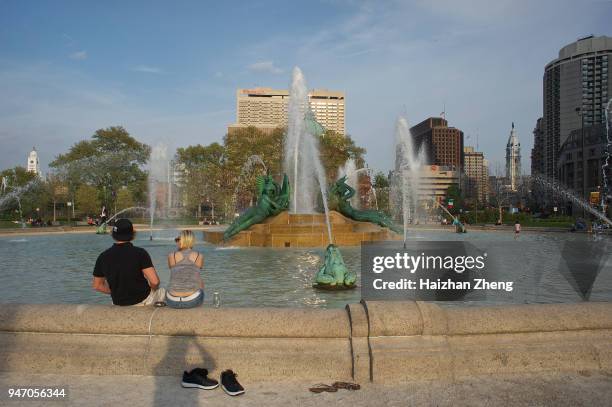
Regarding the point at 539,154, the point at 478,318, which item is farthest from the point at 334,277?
the point at 539,154

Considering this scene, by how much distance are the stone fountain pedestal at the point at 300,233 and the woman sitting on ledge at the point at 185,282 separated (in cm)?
1608

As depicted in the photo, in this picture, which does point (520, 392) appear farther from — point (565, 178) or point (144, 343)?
point (565, 178)

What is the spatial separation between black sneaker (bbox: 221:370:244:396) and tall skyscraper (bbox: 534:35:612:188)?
136501mm

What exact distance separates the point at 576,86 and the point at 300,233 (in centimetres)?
13675

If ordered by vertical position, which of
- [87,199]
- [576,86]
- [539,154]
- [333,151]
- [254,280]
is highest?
[576,86]

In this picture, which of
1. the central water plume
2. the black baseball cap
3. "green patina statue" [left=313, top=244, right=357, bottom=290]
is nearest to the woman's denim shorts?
the black baseball cap

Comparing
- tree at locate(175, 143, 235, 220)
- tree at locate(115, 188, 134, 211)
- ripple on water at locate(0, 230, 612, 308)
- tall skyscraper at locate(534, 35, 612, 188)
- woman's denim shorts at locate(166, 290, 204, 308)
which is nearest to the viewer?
woman's denim shorts at locate(166, 290, 204, 308)

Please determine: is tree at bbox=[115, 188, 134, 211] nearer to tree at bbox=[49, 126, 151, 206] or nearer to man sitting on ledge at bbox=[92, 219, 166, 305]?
tree at bbox=[49, 126, 151, 206]

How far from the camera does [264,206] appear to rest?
23359 millimetres

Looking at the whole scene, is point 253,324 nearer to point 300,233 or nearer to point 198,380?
point 198,380

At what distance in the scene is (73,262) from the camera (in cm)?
1653

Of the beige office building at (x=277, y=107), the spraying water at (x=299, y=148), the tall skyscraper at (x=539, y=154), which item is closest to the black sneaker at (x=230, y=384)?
the spraying water at (x=299, y=148)

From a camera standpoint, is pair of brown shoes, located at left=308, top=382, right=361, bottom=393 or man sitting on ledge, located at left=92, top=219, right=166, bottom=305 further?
man sitting on ledge, located at left=92, top=219, right=166, bottom=305

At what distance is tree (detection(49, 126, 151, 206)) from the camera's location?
2982 inches
